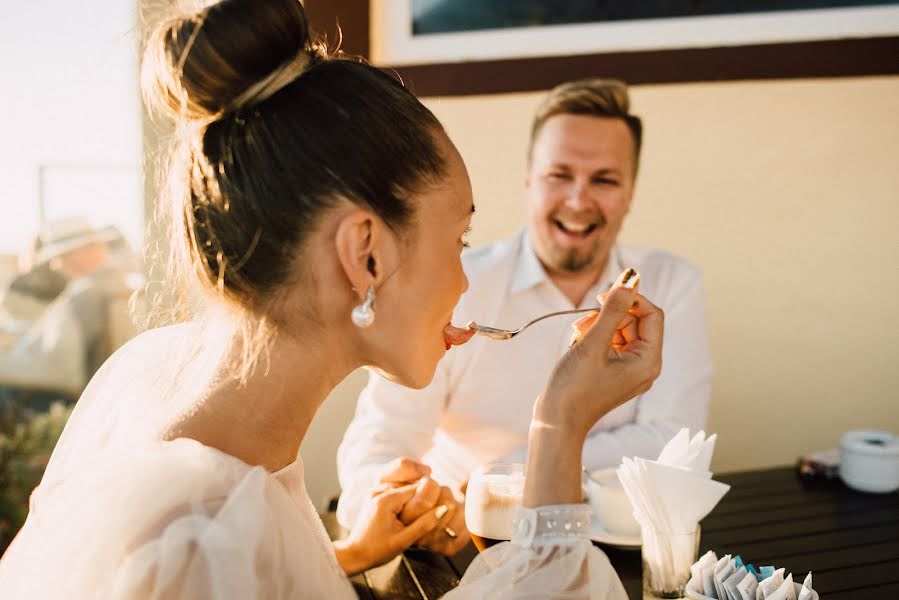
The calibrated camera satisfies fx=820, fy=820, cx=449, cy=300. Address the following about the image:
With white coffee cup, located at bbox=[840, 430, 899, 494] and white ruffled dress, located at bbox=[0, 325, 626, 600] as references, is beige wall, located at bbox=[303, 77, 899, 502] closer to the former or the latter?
white coffee cup, located at bbox=[840, 430, 899, 494]

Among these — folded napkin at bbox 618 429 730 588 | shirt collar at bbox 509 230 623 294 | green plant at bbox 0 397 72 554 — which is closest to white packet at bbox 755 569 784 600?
folded napkin at bbox 618 429 730 588

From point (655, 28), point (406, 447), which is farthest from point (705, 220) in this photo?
point (406, 447)

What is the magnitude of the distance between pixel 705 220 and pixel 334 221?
2.23 metres

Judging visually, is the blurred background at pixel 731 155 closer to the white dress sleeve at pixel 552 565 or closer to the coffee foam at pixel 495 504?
the coffee foam at pixel 495 504

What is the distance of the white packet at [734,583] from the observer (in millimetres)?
1087

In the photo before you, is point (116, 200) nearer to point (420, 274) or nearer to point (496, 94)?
point (496, 94)

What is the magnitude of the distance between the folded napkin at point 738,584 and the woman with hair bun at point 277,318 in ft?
0.52

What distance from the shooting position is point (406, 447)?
84.0 inches

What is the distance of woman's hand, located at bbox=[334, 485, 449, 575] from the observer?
1417 millimetres

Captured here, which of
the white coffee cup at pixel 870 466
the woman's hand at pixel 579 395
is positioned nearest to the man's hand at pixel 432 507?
the woman's hand at pixel 579 395

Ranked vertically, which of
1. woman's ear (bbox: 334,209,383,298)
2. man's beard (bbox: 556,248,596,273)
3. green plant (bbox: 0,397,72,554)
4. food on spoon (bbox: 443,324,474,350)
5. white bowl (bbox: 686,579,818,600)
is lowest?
green plant (bbox: 0,397,72,554)

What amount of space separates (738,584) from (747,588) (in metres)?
0.01

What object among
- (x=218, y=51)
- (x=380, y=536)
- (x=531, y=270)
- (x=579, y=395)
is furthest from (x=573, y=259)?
(x=218, y=51)

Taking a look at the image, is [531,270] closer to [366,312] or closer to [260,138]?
[366,312]
